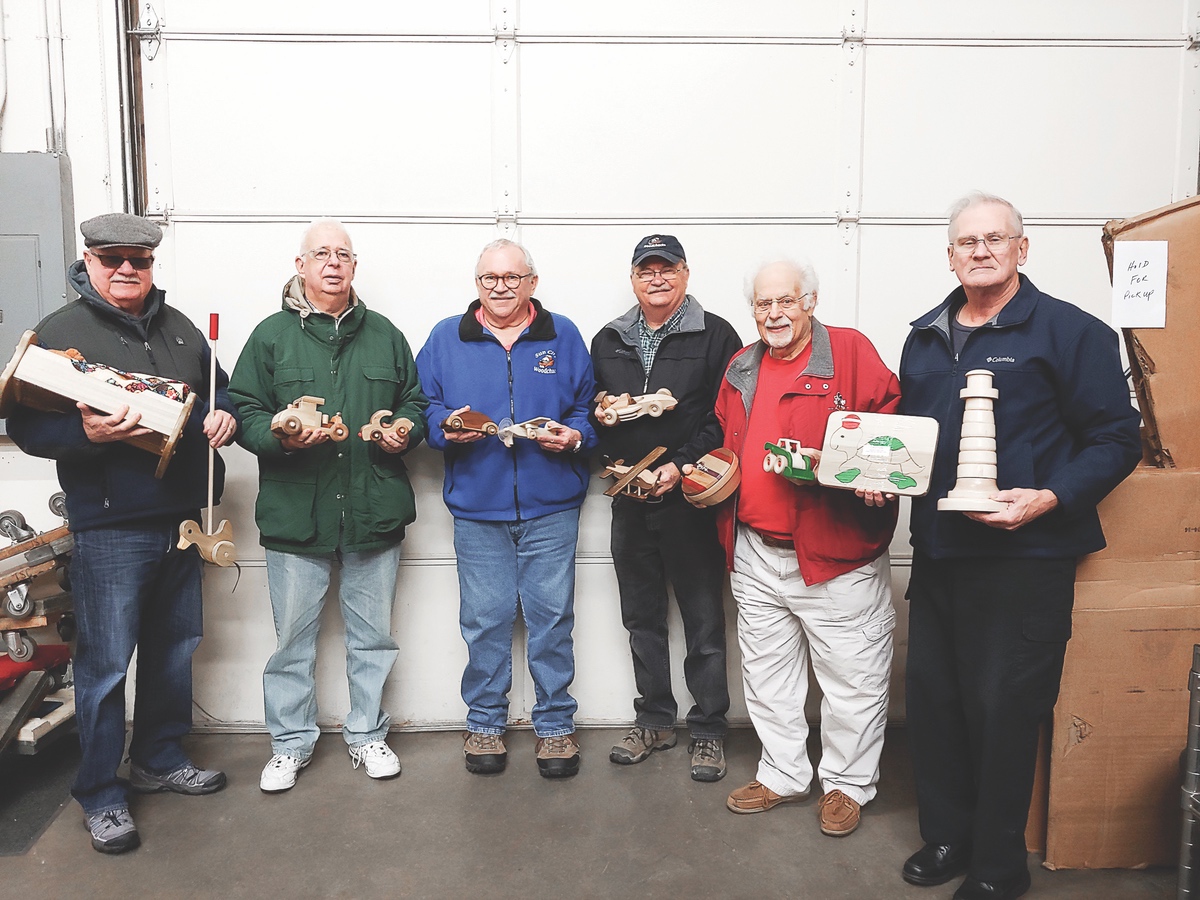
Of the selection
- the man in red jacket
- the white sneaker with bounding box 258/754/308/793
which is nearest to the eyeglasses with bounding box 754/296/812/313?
the man in red jacket

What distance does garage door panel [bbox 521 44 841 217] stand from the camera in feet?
10.7

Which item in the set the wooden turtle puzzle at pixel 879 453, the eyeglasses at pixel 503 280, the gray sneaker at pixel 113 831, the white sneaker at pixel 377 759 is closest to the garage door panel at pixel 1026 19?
the eyeglasses at pixel 503 280

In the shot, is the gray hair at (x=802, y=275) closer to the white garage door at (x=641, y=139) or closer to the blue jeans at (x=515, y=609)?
the white garage door at (x=641, y=139)

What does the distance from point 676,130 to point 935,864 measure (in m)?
2.73

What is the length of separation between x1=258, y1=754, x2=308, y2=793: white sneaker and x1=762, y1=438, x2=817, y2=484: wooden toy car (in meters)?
2.03

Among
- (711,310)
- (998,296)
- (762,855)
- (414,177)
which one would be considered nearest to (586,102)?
(414,177)

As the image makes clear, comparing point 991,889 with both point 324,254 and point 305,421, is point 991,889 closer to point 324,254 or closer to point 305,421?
point 305,421

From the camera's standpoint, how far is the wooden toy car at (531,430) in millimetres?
2848

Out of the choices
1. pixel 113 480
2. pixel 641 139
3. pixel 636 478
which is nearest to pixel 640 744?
pixel 636 478

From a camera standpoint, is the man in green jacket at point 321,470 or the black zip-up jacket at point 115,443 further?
the man in green jacket at point 321,470


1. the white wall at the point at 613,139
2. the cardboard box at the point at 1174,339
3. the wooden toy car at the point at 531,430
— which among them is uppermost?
the white wall at the point at 613,139

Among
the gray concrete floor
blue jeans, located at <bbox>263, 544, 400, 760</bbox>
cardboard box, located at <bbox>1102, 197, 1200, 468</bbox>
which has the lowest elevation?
Result: the gray concrete floor

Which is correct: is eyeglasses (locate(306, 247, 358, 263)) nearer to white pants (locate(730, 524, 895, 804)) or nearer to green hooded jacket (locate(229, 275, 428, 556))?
green hooded jacket (locate(229, 275, 428, 556))

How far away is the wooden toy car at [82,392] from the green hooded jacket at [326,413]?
1.09ft
